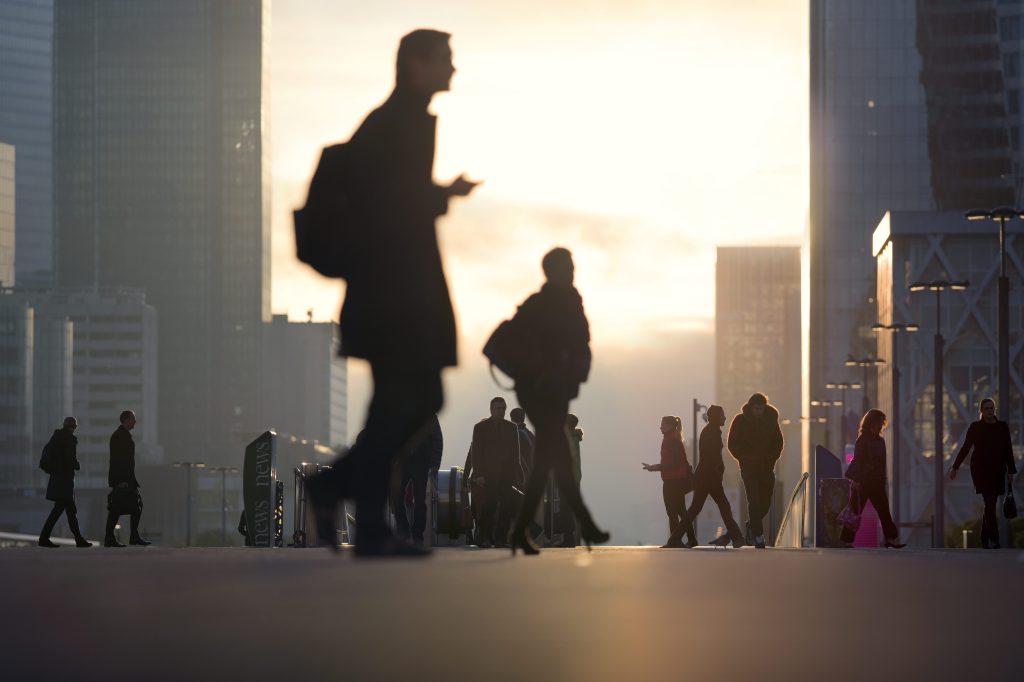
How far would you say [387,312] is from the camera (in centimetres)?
838

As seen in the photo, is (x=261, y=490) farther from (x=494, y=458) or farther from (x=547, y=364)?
(x=547, y=364)

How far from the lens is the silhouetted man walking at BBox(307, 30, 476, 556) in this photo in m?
8.39

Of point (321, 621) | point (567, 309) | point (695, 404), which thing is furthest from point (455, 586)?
point (695, 404)

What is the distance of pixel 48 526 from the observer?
23.3 metres

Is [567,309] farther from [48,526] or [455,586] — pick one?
[48,526]

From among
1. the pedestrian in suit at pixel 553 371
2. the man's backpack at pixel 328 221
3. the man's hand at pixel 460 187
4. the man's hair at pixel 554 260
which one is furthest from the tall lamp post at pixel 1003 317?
the man's backpack at pixel 328 221

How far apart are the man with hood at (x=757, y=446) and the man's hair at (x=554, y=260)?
33.6 ft

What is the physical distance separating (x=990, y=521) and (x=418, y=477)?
9254 millimetres

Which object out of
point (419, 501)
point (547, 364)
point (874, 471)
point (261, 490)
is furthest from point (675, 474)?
point (547, 364)

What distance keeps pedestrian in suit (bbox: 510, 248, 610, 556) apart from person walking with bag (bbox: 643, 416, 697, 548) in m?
11.9

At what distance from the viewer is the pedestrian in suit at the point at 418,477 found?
19.3 metres

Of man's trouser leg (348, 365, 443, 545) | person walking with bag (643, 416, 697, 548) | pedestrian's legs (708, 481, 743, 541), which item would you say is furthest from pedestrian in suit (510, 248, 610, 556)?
person walking with bag (643, 416, 697, 548)

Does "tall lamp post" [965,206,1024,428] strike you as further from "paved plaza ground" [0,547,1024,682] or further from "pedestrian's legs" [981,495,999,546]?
"paved plaza ground" [0,547,1024,682]

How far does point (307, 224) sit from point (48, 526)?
1590cm
